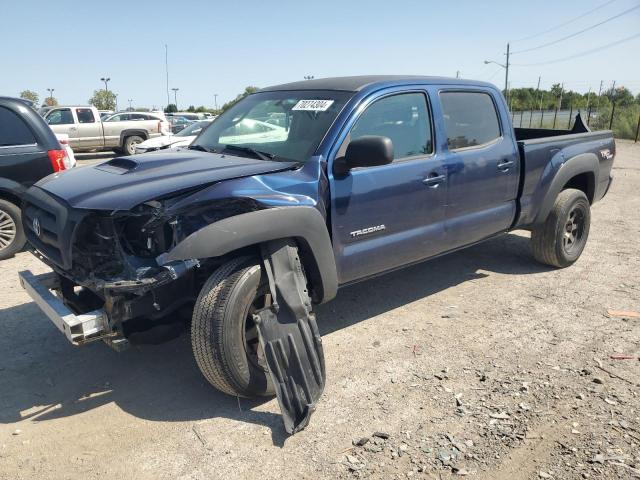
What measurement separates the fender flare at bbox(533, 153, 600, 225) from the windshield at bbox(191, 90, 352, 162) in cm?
258

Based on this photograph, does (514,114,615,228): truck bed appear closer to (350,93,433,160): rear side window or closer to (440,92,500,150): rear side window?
(440,92,500,150): rear side window

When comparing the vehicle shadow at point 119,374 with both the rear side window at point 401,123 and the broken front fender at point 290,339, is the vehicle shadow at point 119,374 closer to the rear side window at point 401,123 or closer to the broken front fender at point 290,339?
the broken front fender at point 290,339

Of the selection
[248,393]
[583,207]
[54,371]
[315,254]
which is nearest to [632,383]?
[315,254]

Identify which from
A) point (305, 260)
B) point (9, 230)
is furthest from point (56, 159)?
point (305, 260)

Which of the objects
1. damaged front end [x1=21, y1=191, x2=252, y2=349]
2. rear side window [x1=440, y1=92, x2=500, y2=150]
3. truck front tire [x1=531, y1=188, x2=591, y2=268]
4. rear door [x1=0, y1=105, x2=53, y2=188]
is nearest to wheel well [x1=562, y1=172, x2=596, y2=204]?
truck front tire [x1=531, y1=188, x2=591, y2=268]

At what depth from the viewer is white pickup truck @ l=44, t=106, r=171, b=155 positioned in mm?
17186

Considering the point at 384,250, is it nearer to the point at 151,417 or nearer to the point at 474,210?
the point at 474,210

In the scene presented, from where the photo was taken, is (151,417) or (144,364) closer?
(151,417)

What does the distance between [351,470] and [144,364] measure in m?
1.81

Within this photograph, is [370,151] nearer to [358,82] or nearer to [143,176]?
[358,82]

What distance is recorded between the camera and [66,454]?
9.11 feet

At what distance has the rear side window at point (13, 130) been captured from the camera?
6.08m

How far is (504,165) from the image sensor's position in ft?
15.4

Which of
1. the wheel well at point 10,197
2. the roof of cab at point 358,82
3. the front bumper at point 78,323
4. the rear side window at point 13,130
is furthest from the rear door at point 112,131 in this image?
the front bumper at point 78,323
